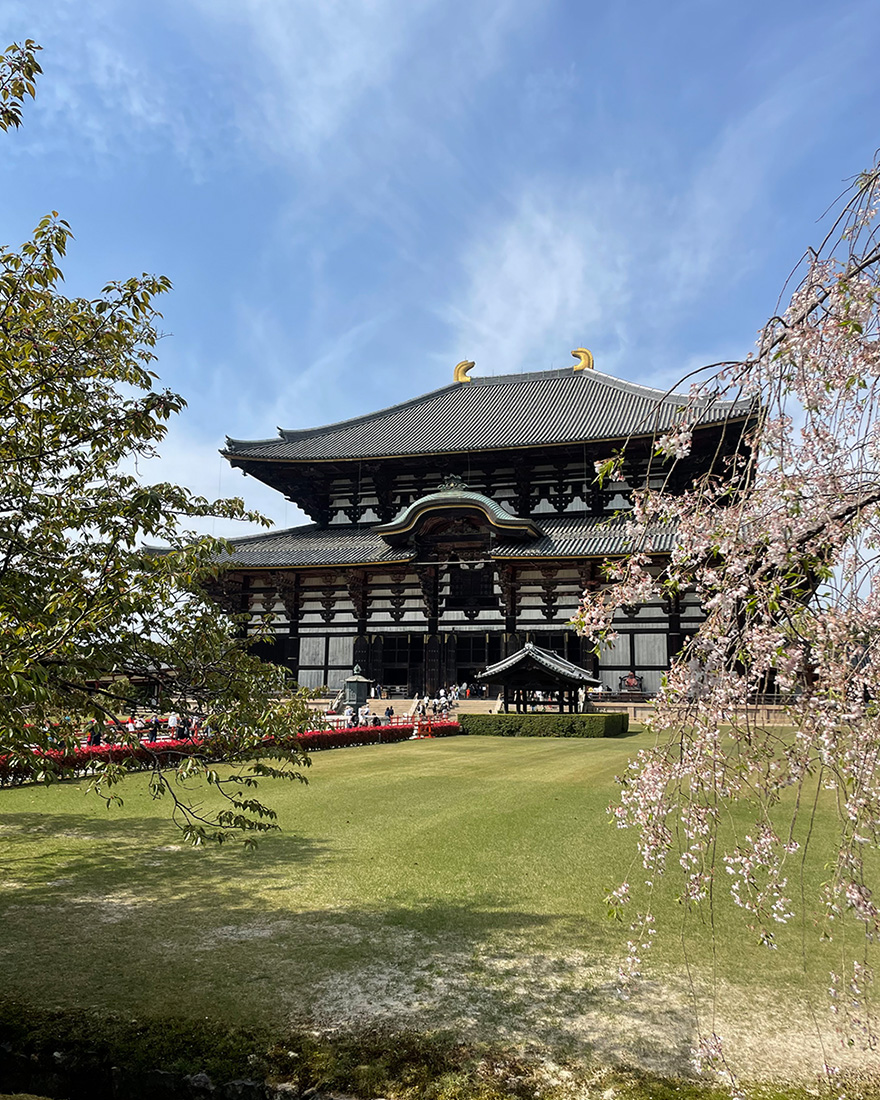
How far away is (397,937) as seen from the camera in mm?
6285

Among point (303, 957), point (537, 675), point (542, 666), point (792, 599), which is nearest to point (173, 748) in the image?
point (303, 957)

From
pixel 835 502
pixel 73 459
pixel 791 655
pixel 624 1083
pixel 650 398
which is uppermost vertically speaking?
pixel 650 398

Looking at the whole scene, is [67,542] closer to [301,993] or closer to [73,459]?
[73,459]

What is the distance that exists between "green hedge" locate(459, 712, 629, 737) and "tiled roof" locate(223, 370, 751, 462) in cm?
1250

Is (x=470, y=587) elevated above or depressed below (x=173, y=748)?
above

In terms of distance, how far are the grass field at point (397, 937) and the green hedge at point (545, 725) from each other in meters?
13.3

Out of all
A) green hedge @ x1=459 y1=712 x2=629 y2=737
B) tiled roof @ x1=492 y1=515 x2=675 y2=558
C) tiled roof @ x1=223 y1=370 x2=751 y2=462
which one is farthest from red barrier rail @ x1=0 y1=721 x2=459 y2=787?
tiled roof @ x1=223 y1=370 x2=751 y2=462

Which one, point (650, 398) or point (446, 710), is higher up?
point (650, 398)

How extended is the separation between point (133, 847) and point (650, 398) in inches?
1279

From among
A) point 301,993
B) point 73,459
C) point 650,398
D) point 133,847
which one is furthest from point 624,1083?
point 650,398

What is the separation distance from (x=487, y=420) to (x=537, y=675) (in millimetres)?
16034

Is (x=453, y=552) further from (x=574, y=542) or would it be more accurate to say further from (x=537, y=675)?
(x=537, y=675)

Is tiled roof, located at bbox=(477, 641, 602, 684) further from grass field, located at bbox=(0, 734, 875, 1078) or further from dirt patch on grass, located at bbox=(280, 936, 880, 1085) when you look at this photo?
dirt patch on grass, located at bbox=(280, 936, 880, 1085)

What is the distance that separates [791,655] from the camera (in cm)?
353
